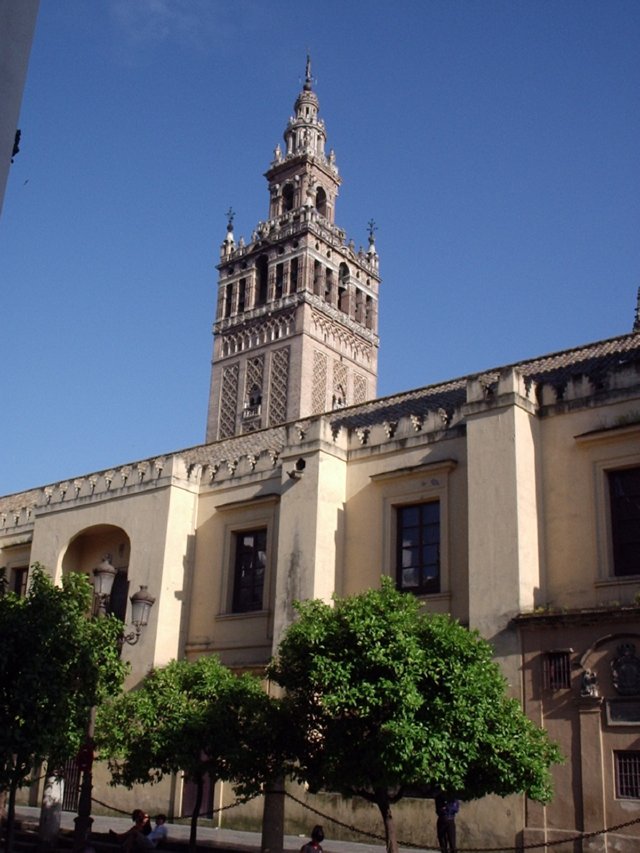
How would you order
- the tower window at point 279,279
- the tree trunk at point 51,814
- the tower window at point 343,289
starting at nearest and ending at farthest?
the tree trunk at point 51,814 < the tower window at point 279,279 < the tower window at point 343,289

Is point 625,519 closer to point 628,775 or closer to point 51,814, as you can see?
point 628,775

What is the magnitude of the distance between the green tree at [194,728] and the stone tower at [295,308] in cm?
4032

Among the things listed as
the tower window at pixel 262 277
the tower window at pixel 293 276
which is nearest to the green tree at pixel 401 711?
the tower window at pixel 293 276

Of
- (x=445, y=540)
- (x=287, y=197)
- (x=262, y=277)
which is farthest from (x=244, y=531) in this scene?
(x=287, y=197)

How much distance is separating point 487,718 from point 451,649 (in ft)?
3.33

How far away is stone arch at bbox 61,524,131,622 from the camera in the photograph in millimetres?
25094

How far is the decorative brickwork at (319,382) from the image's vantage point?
2297 inches

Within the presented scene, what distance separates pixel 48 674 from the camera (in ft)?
44.5

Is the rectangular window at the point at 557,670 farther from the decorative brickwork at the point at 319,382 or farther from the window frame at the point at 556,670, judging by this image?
the decorative brickwork at the point at 319,382

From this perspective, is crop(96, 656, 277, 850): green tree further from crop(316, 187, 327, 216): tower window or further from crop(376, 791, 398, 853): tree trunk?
crop(316, 187, 327, 216): tower window

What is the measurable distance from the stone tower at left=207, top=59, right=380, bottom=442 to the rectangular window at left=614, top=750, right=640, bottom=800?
137 feet

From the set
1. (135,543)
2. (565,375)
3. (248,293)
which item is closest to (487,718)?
(565,375)

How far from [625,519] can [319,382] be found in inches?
1668

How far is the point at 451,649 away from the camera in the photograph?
1397cm
